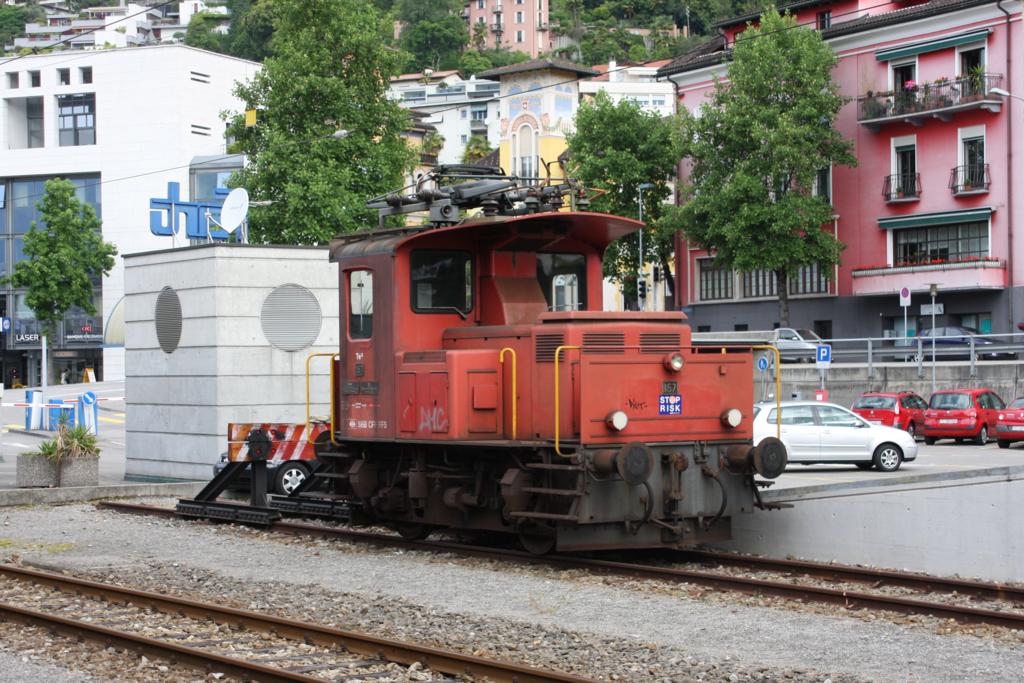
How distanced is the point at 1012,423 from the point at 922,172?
19.2 m

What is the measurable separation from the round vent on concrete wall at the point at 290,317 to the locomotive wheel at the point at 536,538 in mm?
9188

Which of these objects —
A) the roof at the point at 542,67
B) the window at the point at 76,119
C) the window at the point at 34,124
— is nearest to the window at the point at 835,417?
the roof at the point at 542,67

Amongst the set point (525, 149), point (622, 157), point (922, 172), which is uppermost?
point (525, 149)

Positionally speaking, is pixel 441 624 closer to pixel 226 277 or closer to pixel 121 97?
pixel 226 277

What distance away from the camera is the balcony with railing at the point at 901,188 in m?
48.9

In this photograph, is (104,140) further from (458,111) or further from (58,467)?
(58,467)

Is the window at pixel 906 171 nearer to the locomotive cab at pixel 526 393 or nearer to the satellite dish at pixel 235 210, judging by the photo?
the satellite dish at pixel 235 210

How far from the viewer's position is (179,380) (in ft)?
71.8

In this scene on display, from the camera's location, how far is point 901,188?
49.5m

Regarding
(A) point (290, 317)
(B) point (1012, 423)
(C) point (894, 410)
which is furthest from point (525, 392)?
(C) point (894, 410)

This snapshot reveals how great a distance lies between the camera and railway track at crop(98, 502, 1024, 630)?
10.1 metres

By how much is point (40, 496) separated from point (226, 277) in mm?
4501

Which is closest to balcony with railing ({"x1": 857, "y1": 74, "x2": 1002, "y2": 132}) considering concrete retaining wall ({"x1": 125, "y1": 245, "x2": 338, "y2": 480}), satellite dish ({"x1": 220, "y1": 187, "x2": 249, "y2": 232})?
satellite dish ({"x1": 220, "y1": 187, "x2": 249, "y2": 232})

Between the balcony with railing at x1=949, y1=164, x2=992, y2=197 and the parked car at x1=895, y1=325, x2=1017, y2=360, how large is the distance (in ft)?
16.4
